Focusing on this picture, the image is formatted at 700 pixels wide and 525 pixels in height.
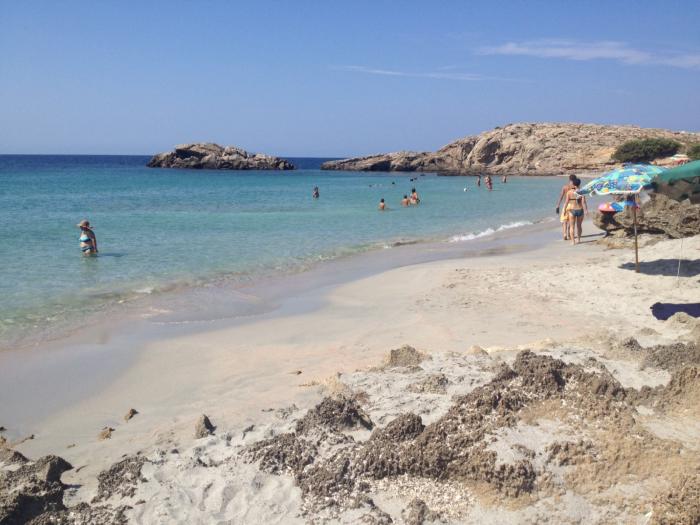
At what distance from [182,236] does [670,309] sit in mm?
15943

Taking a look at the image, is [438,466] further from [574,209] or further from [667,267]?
[574,209]

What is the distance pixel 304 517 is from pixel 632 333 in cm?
510

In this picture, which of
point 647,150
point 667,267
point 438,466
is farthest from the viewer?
point 647,150

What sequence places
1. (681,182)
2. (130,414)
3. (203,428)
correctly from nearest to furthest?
(203,428)
(130,414)
(681,182)

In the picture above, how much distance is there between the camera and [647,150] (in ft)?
181

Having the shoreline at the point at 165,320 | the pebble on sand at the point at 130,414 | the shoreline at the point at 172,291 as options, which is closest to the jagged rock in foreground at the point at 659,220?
the shoreline at the point at 165,320

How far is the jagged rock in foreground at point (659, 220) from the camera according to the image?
12195 mm

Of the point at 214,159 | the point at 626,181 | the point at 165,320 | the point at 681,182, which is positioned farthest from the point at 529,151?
the point at 165,320

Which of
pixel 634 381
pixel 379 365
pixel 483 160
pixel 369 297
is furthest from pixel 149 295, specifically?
pixel 483 160

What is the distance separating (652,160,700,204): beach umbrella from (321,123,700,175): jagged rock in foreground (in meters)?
53.3

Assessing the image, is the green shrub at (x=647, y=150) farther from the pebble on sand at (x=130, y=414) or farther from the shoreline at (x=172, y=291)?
the pebble on sand at (x=130, y=414)

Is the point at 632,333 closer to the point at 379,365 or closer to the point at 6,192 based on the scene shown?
the point at 379,365

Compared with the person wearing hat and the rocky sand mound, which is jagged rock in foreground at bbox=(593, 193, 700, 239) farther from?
the person wearing hat

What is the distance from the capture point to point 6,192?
135ft
